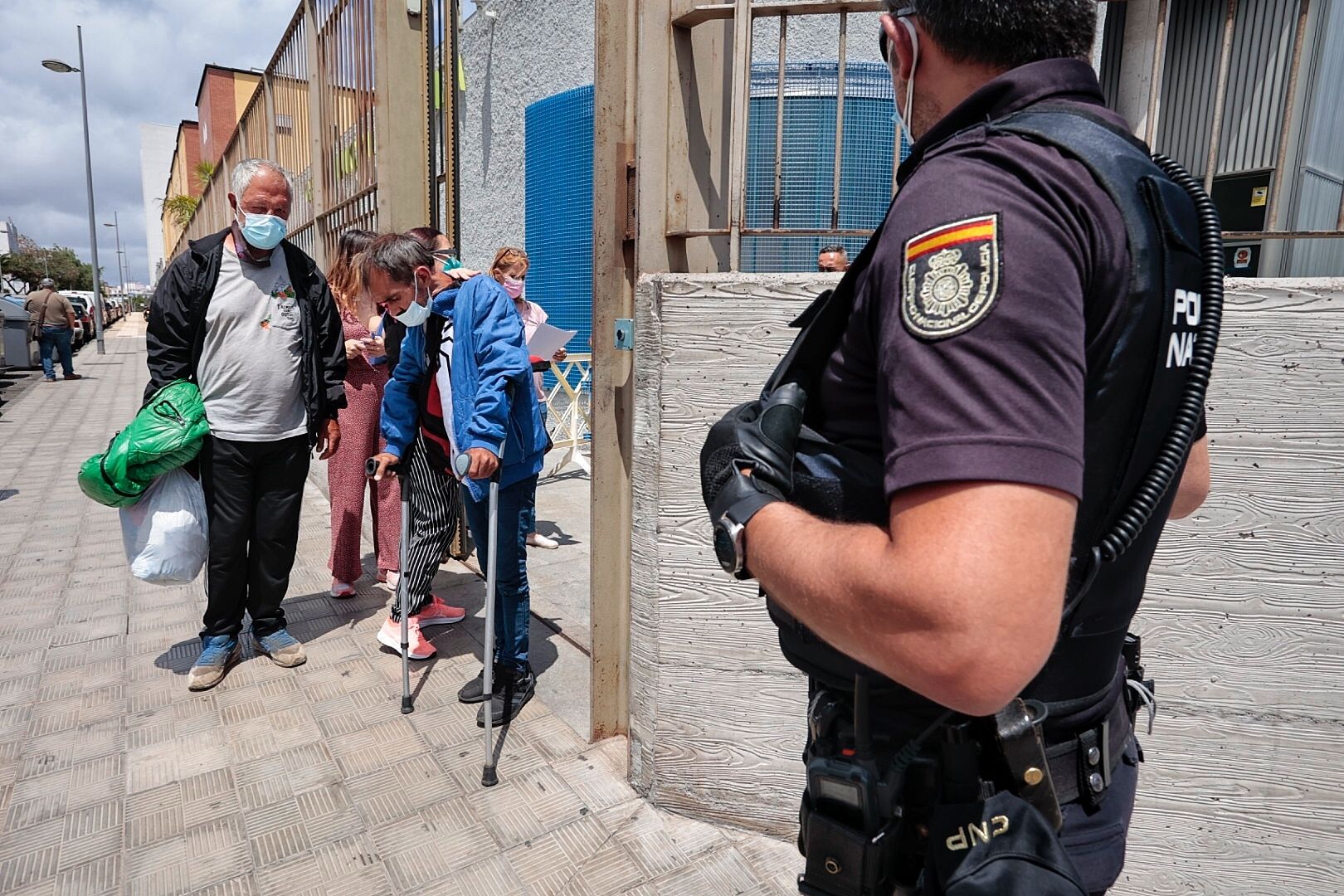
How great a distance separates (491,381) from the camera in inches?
127

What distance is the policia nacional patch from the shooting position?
863 mm

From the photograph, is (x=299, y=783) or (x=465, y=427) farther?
(x=465, y=427)

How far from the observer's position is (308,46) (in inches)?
277

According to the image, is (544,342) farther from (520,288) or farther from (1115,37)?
(1115,37)

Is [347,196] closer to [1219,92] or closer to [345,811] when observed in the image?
[345,811]

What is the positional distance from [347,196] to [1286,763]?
6795 millimetres

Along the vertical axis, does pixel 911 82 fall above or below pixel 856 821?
above

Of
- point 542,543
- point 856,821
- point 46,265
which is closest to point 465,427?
point 856,821

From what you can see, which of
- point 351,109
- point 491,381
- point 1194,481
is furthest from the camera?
point 351,109

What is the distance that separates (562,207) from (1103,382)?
12.2 meters

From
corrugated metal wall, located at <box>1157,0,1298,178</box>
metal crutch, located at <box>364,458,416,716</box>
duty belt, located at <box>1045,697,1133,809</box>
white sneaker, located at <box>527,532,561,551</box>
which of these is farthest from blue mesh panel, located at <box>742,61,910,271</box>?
white sneaker, located at <box>527,532,561,551</box>

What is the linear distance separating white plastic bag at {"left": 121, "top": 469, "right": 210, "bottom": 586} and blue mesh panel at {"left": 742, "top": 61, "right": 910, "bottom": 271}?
9.05 ft

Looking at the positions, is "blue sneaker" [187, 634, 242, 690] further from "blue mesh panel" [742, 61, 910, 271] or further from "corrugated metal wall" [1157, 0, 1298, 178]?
"corrugated metal wall" [1157, 0, 1298, 178]

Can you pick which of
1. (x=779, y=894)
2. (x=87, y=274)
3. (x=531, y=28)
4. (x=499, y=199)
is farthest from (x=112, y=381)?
(x=87, y=274)
